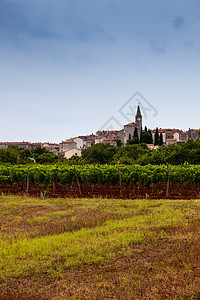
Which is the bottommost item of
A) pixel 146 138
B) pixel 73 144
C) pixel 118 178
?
pixel 118 178

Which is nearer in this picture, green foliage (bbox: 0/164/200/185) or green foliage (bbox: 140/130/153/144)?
green foliage (bbox: 0/164/200/185)

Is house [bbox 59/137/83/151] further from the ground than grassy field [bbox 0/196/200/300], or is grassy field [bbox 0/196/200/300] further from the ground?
house [bbox 59/137/83/151]

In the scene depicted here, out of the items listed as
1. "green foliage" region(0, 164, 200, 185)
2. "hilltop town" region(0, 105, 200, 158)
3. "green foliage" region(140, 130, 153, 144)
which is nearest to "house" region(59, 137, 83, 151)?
"hilltop town" region(0, 105, 200, 158)

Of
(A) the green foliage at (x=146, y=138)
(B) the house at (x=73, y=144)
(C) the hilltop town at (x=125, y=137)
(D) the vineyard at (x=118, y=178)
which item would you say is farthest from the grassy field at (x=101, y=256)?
(B) the house at (x=73, y=144)

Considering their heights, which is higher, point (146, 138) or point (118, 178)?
point (146, 138)

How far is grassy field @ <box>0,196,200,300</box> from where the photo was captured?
3965 millimetres

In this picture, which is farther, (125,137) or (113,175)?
(125,137)

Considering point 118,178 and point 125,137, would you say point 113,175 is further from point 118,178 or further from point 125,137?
point 125,137

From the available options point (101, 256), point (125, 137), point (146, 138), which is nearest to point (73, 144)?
point (125, 137)

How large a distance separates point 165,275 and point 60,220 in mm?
4674

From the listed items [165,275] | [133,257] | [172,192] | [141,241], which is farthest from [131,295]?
[172,192]

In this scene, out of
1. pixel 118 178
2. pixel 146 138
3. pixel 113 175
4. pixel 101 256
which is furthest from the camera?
pixel 146 138

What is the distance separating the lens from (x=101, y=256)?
5188 millimetres

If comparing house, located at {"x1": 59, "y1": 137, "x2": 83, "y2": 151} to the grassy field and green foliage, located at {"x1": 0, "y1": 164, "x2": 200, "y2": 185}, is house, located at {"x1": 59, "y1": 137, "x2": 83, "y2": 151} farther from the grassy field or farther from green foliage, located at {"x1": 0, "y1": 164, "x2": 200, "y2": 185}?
the grassy field
